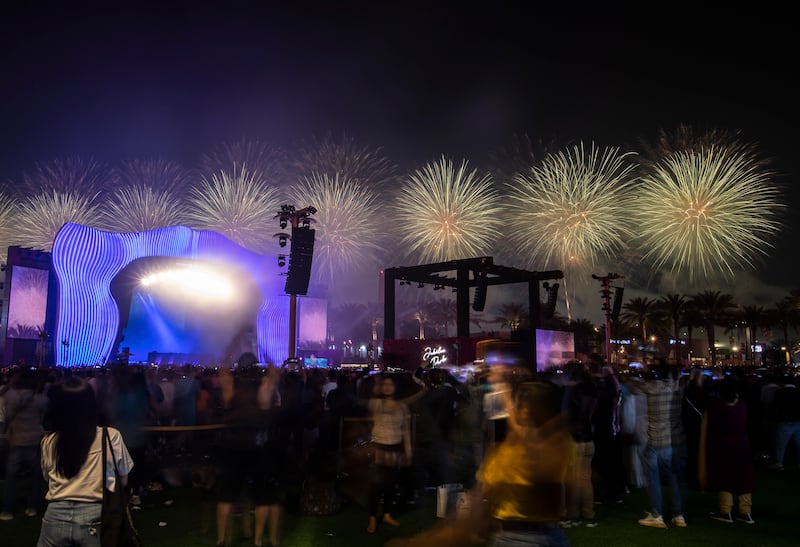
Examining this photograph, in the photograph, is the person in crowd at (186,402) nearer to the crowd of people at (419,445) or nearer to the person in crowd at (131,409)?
the crowd of people at (419,445)

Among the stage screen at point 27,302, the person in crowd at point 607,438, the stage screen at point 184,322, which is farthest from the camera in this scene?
the stage screen at point 184,322

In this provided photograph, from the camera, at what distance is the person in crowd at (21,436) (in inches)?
306

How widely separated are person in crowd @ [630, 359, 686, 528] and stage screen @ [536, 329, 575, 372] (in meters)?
19.0

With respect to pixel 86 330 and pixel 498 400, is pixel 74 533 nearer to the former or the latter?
pixel 498 400

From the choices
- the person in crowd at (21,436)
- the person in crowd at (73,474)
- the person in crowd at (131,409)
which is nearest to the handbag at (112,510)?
the person in crowd at (73,474)

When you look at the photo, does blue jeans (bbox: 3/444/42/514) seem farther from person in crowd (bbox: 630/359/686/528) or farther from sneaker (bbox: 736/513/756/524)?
sneaker (bbox: 736/513/756/524)

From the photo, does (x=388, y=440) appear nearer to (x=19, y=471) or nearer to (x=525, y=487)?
(x=525, y=487)

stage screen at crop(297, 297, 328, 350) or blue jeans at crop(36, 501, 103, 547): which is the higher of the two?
stage screen at crop(297, 297, 328, 350)

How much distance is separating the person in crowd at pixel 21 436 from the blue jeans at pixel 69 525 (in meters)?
4.72

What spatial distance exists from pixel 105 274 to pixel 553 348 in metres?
29.3

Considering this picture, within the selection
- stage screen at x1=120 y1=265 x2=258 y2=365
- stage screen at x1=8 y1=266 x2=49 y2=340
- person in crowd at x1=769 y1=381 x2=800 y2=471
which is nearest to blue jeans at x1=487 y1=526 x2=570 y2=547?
person in crowd at x1=769 y1=381 x2=800 y2=471

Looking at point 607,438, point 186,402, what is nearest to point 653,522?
point 607,438

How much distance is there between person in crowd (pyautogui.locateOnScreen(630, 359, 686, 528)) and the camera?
7.37 metres

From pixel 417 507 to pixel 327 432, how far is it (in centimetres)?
254
